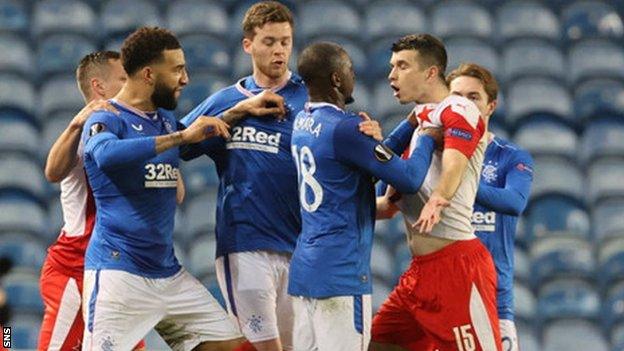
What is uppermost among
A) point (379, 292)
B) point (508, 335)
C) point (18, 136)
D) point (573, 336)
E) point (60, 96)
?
point (60, 96)

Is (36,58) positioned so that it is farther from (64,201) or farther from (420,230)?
(420,230)

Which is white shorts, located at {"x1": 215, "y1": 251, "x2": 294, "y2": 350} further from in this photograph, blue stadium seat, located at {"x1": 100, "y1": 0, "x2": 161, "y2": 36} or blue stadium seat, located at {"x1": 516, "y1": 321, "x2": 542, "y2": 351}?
blue stadium seat, located at {"x1": 100, "y1": 0, "x2": 161, "y2": 36}

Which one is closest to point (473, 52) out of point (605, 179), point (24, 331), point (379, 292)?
point (605, 179)

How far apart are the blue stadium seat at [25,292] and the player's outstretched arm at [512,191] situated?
3.32m

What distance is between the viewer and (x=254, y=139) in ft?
20.9

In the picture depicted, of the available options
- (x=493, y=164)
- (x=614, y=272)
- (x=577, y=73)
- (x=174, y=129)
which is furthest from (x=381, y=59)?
(x=174, y=129)

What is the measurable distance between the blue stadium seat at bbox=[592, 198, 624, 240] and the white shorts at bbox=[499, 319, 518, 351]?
2969mm

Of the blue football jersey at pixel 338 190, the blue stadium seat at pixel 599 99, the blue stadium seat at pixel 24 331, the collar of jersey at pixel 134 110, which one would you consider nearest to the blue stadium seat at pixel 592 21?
the blue stadium seat at pixel 599 99

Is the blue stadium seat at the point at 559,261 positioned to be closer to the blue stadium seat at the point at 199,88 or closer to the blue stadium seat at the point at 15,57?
the blue stadium seat at the point at 199,88

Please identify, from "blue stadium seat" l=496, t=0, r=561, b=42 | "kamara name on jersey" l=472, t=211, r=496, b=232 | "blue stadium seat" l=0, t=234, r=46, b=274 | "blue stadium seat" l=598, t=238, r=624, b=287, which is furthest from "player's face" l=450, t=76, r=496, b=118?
"blue stadium seat" l=496, t=0, r=561, b=42

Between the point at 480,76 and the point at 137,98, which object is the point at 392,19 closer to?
the point at 480,76

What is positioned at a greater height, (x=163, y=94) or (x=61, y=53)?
(x=61, y=53)

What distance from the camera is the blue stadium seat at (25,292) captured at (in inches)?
352

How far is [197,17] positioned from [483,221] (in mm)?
4171
